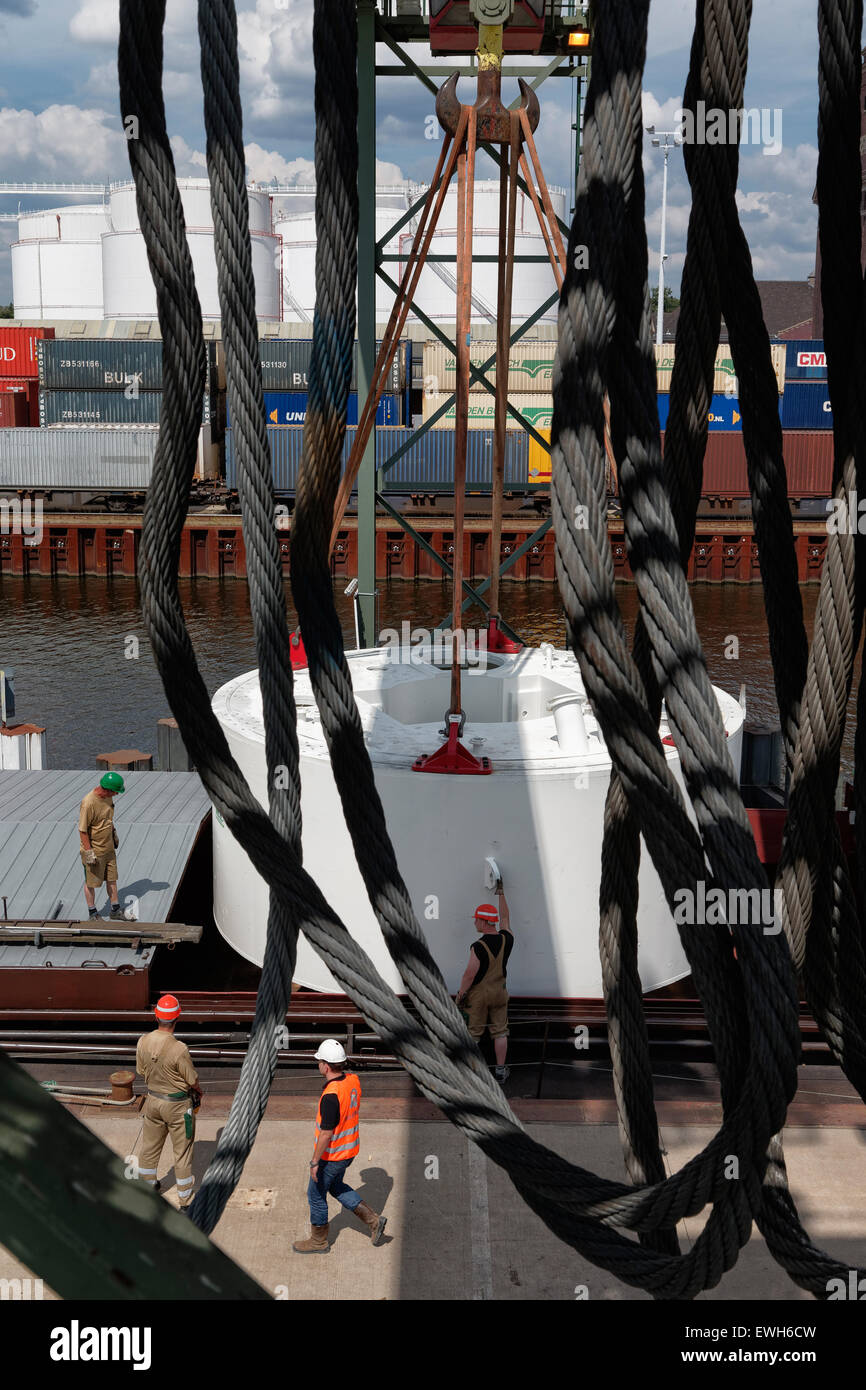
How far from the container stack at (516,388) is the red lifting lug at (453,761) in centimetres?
3202

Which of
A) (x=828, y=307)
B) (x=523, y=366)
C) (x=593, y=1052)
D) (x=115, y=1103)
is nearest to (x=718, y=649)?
(x=523, y=366)

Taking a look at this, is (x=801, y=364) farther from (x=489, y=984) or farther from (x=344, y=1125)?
(x=344, y=1125)

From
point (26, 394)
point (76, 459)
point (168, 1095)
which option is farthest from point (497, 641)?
point (26, 394)

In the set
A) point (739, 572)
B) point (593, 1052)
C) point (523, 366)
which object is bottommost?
point (593, 1052)

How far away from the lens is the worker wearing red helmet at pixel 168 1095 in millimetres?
7352

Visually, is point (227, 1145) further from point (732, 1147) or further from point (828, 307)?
point (828, 307)

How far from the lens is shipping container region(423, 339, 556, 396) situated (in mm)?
43438

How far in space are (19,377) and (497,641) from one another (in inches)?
1694

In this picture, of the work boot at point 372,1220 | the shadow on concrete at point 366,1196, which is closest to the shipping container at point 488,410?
the shadow on concrete at point 366,1196

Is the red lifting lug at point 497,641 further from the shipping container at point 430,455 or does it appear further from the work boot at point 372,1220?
the shipping container at point 430,455

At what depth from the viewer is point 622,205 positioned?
1.71 m

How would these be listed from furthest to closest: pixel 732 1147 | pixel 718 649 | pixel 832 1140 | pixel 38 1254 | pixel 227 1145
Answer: pixel 718 649 → pixel 832 1140 → pixel 227 1145 → pixel 732 1147 → pixel 38 1254

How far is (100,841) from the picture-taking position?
10.5 m
